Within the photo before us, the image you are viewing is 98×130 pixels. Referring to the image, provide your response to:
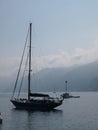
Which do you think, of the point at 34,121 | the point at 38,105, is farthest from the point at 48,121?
the point at 38,105

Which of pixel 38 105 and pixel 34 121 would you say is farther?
pixel 38 105

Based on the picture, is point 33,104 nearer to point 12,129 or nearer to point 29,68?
point 29,68

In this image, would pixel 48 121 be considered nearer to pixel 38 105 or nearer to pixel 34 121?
pixel 34 121

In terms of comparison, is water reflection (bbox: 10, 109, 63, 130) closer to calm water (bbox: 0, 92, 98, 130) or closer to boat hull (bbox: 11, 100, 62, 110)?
calm water (bbox: 0, 92, 98, 130)

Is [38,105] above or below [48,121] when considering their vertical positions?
above

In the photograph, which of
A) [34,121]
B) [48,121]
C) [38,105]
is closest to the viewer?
[48,121]

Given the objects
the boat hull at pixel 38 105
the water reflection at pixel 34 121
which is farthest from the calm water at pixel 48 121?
the boat hull at pixel 38 105

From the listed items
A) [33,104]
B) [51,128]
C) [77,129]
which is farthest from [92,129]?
[33,104]

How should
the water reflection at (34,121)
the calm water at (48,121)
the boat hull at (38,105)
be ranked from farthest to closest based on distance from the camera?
1. the boat hull at (38,105)
2. the water reflection at (34,121)
3. the calm water at (48,121)

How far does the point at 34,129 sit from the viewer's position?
55.5 metres

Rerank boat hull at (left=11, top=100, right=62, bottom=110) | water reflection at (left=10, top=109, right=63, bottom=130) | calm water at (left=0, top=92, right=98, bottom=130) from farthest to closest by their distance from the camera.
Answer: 1. boat hull at (left=11, top=100, right=62, bottom=110)
2. water reflection at (left=10, top=109, right=63, bottom=130)
3. calm water at (left=0, top=92, right=98, bottom=130)

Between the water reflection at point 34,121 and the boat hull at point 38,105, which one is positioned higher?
the boat hull at point 38,105

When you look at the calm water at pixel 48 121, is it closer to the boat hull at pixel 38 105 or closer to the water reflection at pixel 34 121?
the water reflection at pixel 34 121

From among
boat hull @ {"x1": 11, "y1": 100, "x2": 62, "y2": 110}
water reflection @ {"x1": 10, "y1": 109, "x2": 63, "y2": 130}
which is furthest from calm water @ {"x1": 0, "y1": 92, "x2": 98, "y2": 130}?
boat hull @ {"x1": 11, "y1": 100, "x2": 62, "y2": 110}
